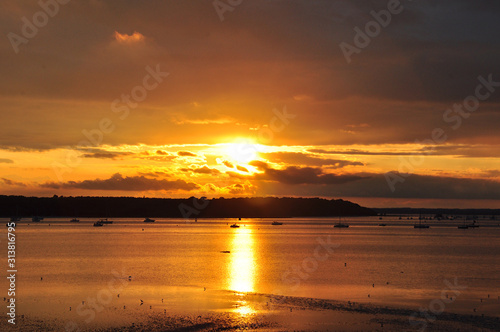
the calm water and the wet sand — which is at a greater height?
the calm water

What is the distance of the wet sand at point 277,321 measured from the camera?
Result: 117 feet

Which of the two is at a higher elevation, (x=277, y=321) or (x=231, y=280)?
(x=231, y=280)

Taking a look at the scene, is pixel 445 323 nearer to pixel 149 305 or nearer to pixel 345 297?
pixel 345 297

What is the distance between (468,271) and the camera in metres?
75.5

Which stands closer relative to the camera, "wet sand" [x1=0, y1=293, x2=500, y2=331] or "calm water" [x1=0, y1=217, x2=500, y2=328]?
"wet sand" [x1=0, y1=293, x2=500, y2=331]

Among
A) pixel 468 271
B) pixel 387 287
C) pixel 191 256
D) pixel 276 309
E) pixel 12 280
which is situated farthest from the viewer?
pixel 191 256

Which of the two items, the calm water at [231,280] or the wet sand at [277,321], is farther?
the calm water at [231,280]

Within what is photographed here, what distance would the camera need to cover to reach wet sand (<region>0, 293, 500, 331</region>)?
35625 millimetres

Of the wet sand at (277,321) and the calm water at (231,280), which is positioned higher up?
the calm water at (231,280)

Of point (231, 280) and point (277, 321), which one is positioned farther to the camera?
point (231, 280)

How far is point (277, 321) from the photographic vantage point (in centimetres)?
3756

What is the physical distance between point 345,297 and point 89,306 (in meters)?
22.7

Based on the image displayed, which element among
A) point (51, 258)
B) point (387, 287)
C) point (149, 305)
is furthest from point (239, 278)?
point (51, 258)

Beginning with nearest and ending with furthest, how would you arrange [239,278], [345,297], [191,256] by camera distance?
[345,297] < [239,278] < [191,256]
